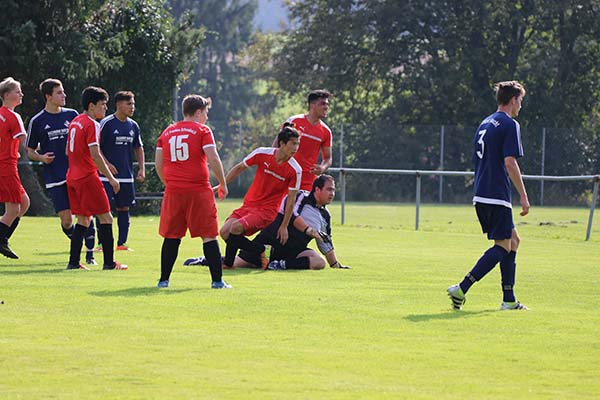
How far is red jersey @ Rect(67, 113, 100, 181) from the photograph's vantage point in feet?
40.6

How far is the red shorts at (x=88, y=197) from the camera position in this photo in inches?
494

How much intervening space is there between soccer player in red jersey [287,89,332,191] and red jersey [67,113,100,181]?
291cm

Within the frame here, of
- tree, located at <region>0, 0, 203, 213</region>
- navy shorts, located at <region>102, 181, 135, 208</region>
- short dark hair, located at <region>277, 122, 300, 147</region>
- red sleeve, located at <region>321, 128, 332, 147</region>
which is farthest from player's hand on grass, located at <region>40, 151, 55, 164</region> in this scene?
tree, located at <region>0, 0, 203, 213</region>

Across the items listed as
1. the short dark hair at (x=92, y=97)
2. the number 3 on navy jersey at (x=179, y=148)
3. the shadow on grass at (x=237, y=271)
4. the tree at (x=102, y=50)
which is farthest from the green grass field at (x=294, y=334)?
the tree at (x=102, y=50)

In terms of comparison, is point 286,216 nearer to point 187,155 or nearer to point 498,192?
point 187,155

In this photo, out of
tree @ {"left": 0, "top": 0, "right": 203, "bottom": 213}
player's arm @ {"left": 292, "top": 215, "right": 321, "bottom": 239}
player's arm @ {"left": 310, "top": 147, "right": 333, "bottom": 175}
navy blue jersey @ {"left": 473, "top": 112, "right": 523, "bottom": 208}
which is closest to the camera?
navy blue jersey @ {"left": 473, "top": 112, "right": 523, "bottom": 208}

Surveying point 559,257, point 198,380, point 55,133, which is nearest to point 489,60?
point 559,257

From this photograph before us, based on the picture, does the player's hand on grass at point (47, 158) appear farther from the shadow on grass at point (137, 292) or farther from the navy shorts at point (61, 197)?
the shadow on grass at point (137, 292)

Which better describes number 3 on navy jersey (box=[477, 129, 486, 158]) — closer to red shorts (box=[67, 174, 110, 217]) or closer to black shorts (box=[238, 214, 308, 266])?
black shorts (box=[238, 214, 308, 266])

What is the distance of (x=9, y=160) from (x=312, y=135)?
361cm

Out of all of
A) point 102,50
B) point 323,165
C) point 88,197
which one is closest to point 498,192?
point 88,197

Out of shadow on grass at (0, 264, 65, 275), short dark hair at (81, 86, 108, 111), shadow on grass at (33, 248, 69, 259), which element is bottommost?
shadow on grass at (33, 248, 69, 259)

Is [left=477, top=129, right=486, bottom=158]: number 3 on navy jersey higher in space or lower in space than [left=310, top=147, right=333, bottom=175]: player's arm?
higher

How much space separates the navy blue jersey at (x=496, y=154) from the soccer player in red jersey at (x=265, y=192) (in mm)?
3214
